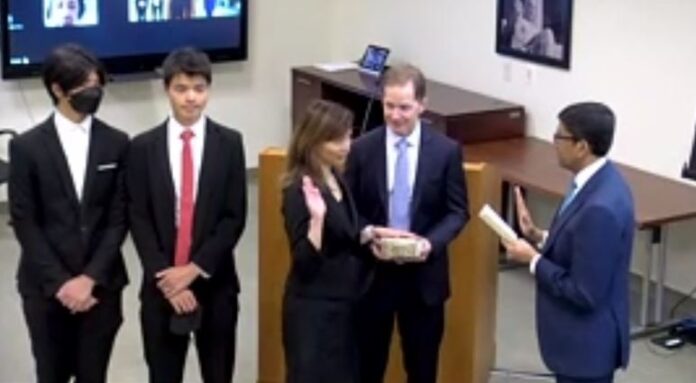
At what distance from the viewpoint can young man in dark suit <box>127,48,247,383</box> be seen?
3576 millimetres

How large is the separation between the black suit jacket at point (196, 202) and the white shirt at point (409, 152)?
1.52 feet

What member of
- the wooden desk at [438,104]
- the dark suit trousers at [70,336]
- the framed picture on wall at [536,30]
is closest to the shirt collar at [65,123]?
the dark suit trousers at [70,336]

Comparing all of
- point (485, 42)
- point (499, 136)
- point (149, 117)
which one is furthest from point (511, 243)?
point (149, 117)

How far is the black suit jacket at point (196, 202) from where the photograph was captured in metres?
3.58

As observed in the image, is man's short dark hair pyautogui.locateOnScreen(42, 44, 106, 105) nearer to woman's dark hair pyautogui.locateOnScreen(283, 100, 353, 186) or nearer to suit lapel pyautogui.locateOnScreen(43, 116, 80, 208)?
suit lapel pyautogui.locateOnScreen(43, 116, 80, 208)

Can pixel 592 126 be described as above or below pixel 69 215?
above

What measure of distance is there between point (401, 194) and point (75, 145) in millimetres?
1014

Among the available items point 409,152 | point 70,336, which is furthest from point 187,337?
point 409,152

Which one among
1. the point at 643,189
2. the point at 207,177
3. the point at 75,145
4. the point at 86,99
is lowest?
the point at 643,189

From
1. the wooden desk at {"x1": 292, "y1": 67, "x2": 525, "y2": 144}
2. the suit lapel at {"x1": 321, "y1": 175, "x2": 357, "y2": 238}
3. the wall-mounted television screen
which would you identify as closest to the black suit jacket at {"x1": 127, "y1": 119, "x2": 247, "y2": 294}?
the suit lapel at {"x1": 321, "y1": 175, "x2": 357, "y2": 238}

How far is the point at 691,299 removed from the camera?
18.8ft

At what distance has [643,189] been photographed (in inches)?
213

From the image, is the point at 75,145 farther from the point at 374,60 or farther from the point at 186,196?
the point at 374,60

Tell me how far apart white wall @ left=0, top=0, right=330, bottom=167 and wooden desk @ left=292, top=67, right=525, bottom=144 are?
0.34 m
